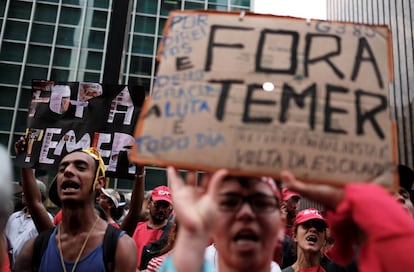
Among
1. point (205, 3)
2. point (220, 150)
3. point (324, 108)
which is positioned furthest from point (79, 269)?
point (205, 3)

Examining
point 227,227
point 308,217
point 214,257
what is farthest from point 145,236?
point 227,227

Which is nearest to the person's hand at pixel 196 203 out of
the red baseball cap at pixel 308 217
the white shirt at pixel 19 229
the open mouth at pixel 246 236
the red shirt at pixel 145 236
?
the open mouth at pixel 246 236

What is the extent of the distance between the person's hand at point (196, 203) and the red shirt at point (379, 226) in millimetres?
466

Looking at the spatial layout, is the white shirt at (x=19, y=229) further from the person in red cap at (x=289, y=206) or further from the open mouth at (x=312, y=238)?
the open mouth at (x=312, y=238)

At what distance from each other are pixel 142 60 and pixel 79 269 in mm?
35136

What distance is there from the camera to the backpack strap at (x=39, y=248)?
2.85 m

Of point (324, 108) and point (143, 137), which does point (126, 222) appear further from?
point (324, 108)

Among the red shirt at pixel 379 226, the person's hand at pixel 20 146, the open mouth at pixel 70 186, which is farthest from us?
the person's hand at pixel 20 146

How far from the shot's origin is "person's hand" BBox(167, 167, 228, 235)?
1.49 metres

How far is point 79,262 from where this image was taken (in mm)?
2766

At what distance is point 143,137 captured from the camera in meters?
1.76

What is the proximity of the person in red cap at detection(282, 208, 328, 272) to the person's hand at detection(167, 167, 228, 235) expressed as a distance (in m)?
2.45

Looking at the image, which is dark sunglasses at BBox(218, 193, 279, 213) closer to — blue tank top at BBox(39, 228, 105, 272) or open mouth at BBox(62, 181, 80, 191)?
blue tank top at BBox(39, 228, 105, 272)

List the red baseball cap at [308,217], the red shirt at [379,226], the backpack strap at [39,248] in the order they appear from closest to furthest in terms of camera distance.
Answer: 1. the red shirt at [379,226]
2. the backpack strap at [39,248]
3. the red baseball cap at [308,217]
